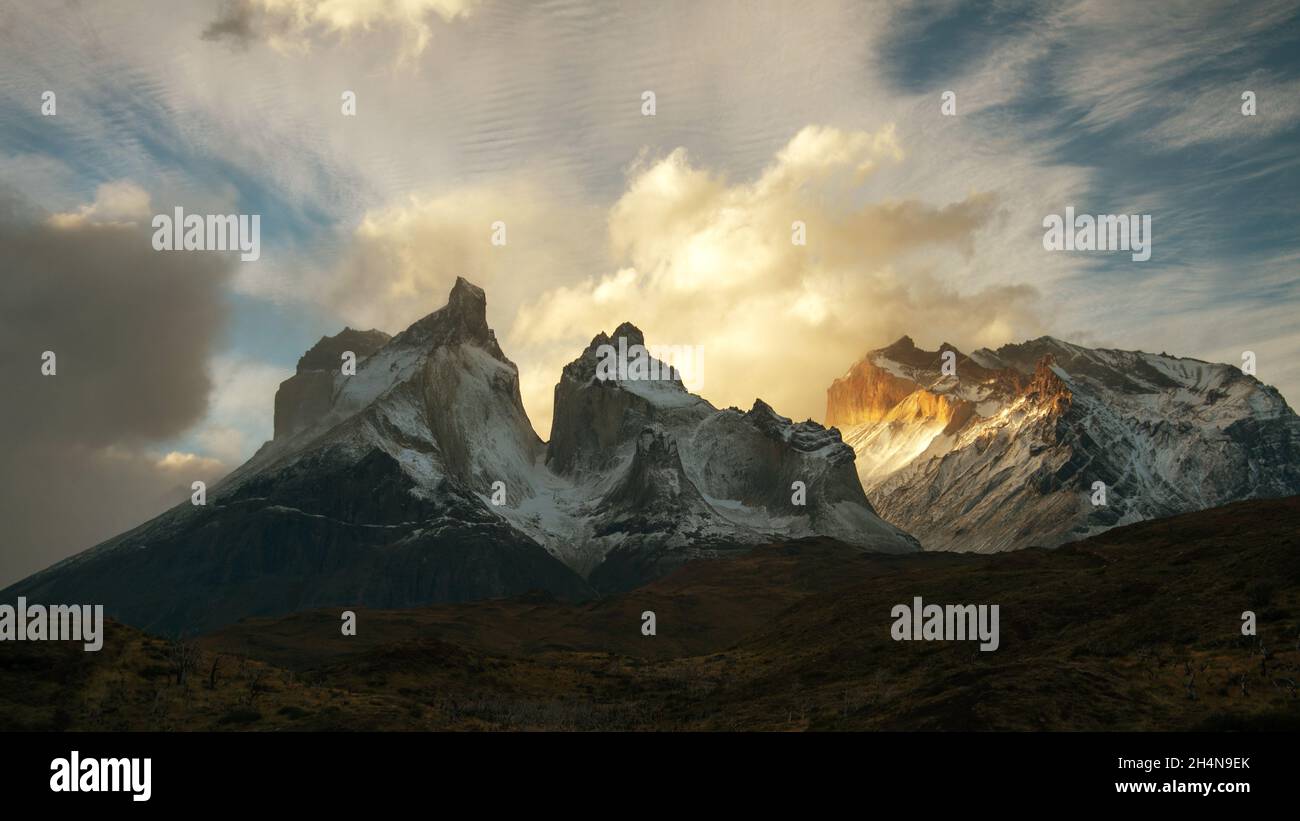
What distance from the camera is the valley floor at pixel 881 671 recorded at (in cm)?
Result: 5866

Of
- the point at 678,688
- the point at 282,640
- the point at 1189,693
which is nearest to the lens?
the point at 1189,693

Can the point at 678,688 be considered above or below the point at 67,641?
below

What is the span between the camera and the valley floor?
58656 mm

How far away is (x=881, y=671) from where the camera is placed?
3273 inches

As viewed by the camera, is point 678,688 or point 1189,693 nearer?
point 1189,693
